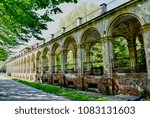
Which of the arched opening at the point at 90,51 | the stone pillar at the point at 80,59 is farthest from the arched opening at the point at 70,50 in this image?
the stone pillar at the point at 80,59

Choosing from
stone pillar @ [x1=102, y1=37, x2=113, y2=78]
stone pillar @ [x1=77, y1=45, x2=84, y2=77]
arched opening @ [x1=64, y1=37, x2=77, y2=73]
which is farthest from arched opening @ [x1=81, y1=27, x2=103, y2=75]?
arched opening @ [x1=64, y1=37, x2=77, y2=73]

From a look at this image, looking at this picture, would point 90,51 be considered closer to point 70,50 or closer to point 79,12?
point 70,50

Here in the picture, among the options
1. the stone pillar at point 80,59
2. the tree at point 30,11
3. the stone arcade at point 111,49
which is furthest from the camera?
the stone pillar at point 80,59

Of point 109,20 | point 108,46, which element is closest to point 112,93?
point 108,46

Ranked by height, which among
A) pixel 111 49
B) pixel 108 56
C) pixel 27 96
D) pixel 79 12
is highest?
pixel 79 12

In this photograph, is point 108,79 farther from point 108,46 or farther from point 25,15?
point 25,15

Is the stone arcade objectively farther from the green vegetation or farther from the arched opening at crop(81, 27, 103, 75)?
the green vegetation

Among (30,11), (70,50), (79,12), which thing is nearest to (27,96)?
(30,11)

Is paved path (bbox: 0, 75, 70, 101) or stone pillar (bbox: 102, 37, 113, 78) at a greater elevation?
stone pillar (bbox: 102, 37, 113, 78)

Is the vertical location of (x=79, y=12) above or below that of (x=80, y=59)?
above

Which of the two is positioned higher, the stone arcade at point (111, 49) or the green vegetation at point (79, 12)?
the green vegetation at point (79, 12)

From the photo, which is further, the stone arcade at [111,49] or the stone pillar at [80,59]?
the stone pillar at [80,59]

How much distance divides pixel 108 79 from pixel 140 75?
9.82 ft

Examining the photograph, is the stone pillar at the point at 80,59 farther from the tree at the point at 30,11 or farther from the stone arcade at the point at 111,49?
the tree at the point at 30,11
